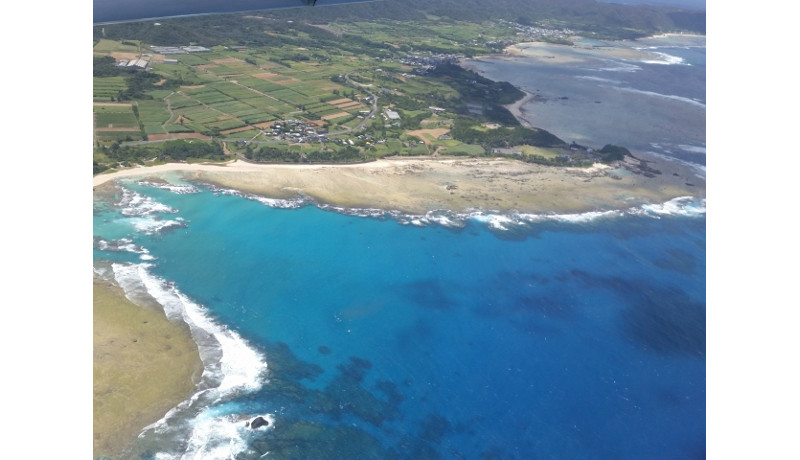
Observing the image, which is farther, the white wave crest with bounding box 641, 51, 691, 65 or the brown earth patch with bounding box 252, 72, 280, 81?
the white wave crest with bounding box 641, 51, 691, 65

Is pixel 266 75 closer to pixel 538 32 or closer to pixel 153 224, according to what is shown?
pixel 153 224

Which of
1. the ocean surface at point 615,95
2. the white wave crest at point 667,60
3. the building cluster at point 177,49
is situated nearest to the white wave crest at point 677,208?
the ocean surface at point 615,95

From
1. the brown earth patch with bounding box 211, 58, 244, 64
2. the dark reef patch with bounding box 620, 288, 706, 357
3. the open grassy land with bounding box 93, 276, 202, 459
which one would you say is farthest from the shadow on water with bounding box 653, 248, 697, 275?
the brown earth patch with bounding box 211, 58, 244, 64

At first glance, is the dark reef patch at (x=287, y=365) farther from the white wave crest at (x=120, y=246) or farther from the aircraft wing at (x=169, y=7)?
the aircraft wing at (x=169, y=7)

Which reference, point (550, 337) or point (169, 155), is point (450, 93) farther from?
point (550, 337)

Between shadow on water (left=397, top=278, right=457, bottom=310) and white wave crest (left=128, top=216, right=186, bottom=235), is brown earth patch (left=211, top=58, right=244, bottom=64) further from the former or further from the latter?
shadow on water (left=397, top=278, right=457, bottom=310)

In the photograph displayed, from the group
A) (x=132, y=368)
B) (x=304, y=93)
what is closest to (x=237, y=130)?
(x=304, y=93)
